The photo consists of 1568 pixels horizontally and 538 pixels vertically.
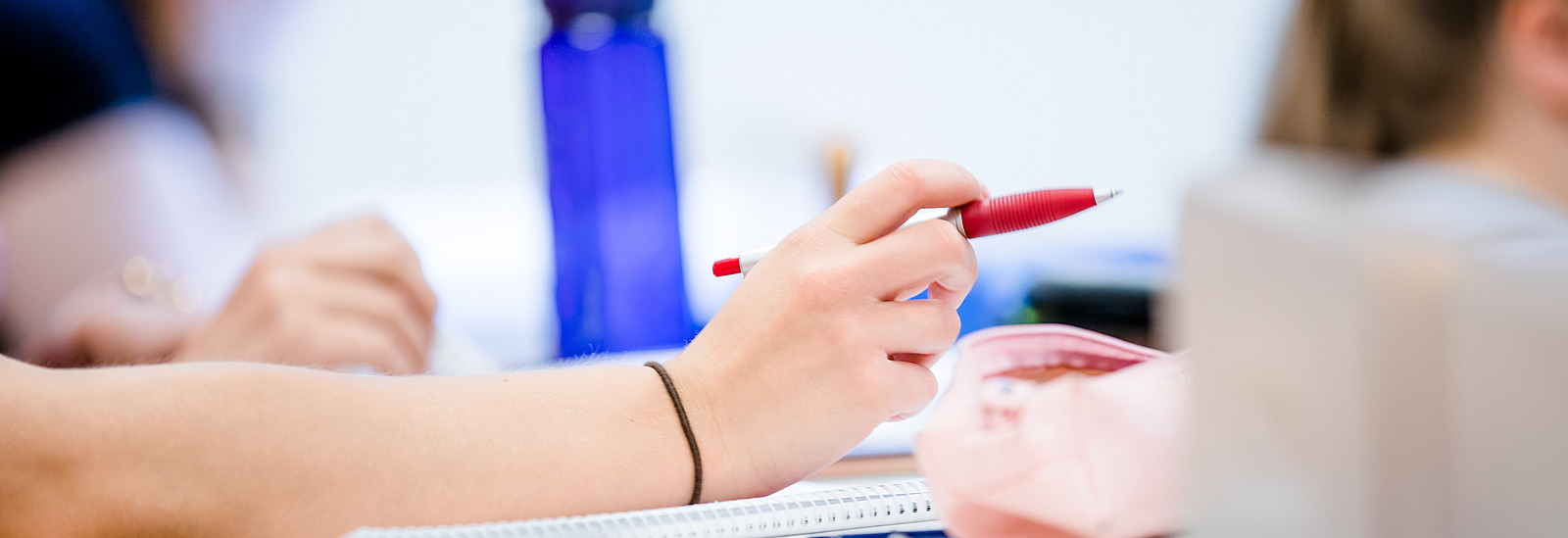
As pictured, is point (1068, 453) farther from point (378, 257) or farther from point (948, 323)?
point (378, 257)

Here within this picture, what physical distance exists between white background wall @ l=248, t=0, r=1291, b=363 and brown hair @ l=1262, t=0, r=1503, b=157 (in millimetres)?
532

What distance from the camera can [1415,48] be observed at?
46 cm

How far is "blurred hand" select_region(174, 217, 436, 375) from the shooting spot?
1.92 feet

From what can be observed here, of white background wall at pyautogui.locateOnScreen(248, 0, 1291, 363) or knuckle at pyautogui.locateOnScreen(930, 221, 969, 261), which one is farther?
white background wall at pyautogui.locateOnScreen(248, 0, 1291, 363)

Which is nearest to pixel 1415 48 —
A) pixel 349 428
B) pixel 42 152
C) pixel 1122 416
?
pixel 1122 416

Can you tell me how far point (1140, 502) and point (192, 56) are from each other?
1.44 meters

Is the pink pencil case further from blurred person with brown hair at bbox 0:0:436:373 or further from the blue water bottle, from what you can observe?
blurred person with brown hair at bbox 0:0:436:373

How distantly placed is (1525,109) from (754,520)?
0.37m

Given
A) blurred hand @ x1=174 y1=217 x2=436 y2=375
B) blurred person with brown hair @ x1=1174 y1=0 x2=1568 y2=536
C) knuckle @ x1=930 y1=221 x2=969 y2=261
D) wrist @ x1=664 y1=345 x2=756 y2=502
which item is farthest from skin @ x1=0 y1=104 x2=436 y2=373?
blurred person with brown hair @ x1=1174 y1=0 x2=1568 y2=536

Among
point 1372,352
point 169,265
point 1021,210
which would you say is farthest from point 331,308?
point 169,265

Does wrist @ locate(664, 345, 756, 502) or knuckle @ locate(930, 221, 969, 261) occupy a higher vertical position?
knuckle @ locate(930, 221, 969, 261)

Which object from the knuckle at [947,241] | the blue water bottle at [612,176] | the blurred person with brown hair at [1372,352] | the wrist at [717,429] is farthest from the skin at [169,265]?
the blurred person with brown hair at [1372,352]

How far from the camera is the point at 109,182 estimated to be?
1.19m

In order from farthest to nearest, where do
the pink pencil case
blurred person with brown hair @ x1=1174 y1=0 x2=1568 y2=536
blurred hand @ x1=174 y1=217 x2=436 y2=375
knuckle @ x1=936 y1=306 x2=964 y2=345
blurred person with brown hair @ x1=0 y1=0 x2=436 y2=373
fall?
blurred person with brown hair @ x1=0 y1=0 x2=436 y2=373, blurred hand @ x1=174 y1=217 x2=436 y2=375, knuckle @ x1=936 y1=306 x2=964 y2=345, the pink pencil case, blurred person with brown hair @ x1=1174 y1=0 x2=1568 y2=536
